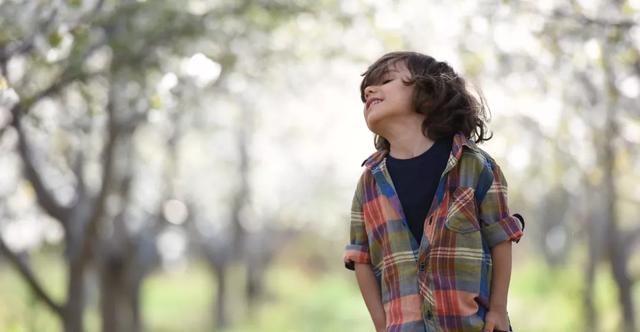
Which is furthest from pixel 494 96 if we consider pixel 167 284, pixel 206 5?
pixel 167 284

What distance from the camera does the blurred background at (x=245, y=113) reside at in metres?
7.46

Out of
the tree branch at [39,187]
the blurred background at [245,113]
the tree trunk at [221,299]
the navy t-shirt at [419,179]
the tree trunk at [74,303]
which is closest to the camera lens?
the navy t-shirt at [419,179]

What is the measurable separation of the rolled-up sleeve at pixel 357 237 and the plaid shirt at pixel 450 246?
9 cm

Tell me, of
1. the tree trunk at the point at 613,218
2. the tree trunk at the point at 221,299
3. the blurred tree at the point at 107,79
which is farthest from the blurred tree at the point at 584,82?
the tree trunk at the point at 221,299

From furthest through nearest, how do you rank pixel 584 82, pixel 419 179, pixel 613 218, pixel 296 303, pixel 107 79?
1. pixel 296 303
2. pixel 613 218
3. pixel 584 82
4. pixel 107 79
5. pixel 419 179

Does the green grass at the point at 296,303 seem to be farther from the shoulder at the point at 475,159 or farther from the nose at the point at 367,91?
the shoulder at the point at 475,159

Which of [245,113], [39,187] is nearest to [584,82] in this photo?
[39,187]

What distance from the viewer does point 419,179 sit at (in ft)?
11.1

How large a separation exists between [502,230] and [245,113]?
15.5m

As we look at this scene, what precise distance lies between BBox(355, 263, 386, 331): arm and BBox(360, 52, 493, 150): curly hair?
1.51 ft

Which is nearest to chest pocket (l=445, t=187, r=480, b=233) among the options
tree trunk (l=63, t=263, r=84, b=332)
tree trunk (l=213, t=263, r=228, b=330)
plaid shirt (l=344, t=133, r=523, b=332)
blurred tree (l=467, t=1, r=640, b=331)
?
plaid shirt (l=344, t=133, r=523, b=332)

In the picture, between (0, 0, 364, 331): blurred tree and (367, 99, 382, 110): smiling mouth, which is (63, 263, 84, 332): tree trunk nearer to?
(0, 0, 364, 331): blurred tree

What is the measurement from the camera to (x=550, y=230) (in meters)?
31.6

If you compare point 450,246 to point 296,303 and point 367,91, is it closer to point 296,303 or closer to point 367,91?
point 367,91
